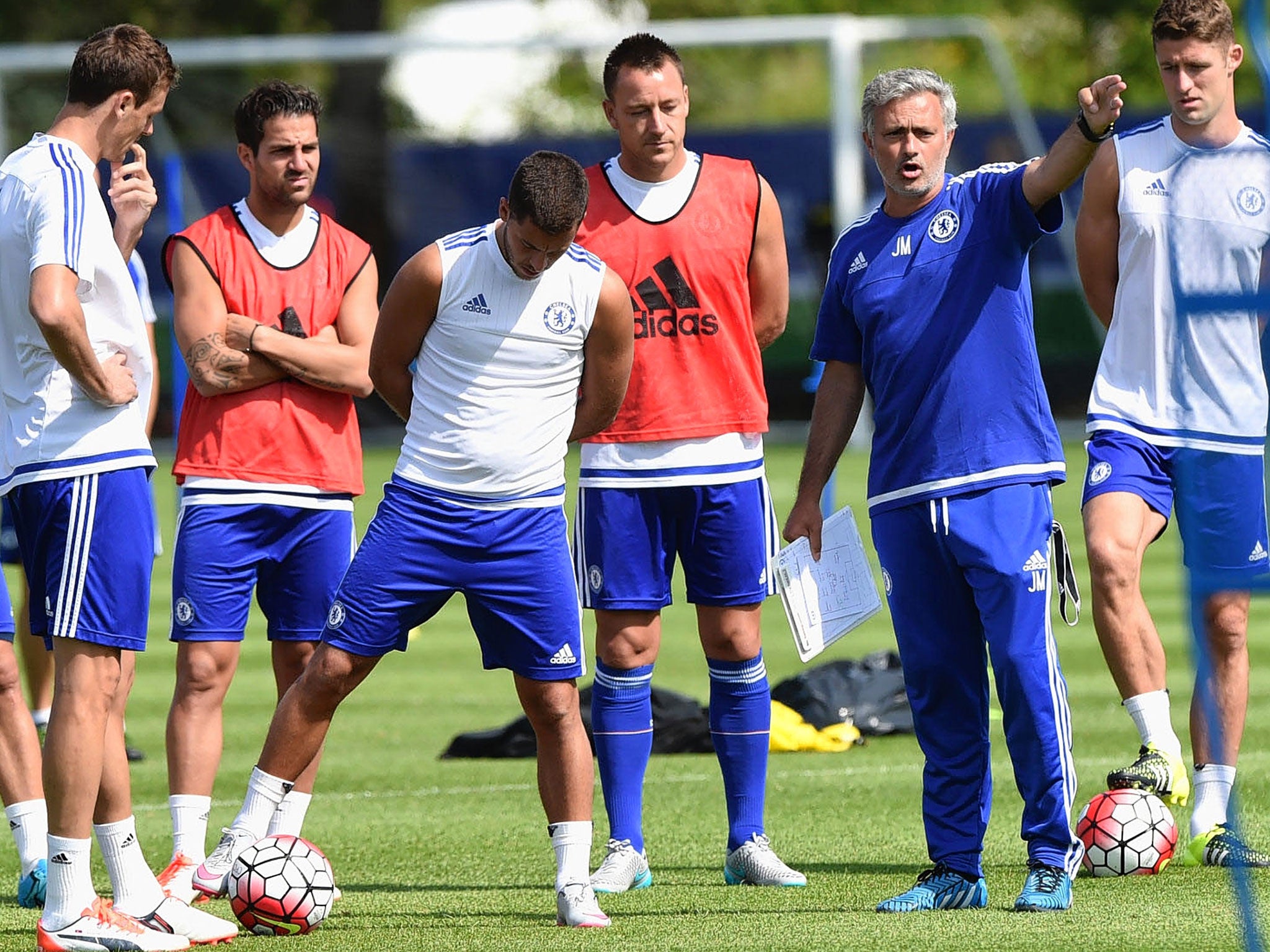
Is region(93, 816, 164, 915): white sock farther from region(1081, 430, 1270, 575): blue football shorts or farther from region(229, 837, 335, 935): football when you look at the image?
region(1081, 430, 1270, 575): blue football shorts

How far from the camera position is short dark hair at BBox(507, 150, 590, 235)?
554 cm

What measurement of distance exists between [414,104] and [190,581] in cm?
2561

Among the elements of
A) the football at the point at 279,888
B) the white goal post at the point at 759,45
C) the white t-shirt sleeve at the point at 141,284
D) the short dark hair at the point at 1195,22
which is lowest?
the football at the point at 279,888

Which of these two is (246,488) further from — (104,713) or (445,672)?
(445,672)

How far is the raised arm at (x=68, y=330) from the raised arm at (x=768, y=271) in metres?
2.27

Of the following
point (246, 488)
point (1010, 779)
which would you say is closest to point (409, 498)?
point (246, 488)

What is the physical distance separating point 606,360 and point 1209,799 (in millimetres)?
2423

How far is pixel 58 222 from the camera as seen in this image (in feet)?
17.7

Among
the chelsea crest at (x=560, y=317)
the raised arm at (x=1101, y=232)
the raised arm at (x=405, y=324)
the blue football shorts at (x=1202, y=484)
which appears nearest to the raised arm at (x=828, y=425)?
the chelsea crest at (x=560, y=317)

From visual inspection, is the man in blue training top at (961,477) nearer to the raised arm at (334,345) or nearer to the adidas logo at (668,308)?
the adidas logo at (668,308)

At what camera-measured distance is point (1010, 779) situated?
8.45 m

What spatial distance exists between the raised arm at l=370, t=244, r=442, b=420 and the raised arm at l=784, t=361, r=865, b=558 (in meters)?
1.19

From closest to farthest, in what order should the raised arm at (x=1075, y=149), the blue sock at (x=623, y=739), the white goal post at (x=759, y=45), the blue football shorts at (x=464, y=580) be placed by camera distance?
the raised arm at (x=1075, y=149), the blue football shorts at (x=464, y=580), the blue sock at (x=623, y=739), the white goal post at (x=759, y=45)

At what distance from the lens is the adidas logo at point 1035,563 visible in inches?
222
